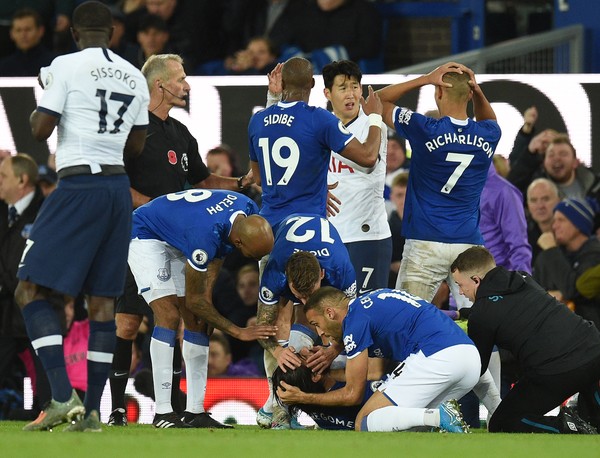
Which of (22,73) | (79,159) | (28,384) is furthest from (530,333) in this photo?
(22,73)

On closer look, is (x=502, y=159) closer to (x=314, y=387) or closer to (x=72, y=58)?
(x=314, y=387)

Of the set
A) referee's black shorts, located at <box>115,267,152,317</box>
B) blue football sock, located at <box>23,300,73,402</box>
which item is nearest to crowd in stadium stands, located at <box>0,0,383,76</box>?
referee's black shorts, located at <box>115,267,152,317</box>

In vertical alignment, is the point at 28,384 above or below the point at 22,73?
below

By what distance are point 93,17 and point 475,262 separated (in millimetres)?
2869

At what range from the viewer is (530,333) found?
26.9 feet

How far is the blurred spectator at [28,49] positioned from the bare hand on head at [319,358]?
6.74 metres

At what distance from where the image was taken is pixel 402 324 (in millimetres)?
8109

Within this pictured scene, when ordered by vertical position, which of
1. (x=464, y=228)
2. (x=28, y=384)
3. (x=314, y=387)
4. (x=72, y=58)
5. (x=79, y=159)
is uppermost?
(x=72, y=58)

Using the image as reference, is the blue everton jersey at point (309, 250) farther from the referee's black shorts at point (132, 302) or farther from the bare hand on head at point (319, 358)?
the referee's black shorts at point (132, 302)

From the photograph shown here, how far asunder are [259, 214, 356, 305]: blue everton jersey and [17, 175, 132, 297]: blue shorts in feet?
4.62

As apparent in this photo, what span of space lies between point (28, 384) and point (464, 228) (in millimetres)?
4167

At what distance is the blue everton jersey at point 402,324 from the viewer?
802 centimetres

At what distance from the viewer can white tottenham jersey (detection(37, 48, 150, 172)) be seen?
23.1 ft

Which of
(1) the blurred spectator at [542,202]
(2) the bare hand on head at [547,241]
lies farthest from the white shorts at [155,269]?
(1) the blurred spectator at [542,202]
